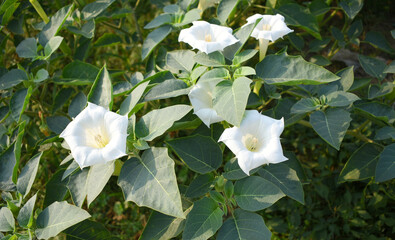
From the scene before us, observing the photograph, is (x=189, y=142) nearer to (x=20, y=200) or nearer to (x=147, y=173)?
(x=147, y=173)

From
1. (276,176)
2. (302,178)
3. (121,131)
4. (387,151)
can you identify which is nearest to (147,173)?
(121,131)

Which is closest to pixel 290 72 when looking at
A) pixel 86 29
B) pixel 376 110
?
pixel 376 110

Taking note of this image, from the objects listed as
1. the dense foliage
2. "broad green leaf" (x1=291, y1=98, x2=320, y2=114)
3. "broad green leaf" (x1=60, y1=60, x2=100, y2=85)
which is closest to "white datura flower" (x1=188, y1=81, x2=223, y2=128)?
the dense foliage

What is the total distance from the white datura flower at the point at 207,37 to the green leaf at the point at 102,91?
333 millimetres

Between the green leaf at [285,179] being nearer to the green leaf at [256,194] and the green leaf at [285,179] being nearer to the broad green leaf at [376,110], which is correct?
the green leaf at [256,194]

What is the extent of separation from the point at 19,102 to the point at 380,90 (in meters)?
1.63

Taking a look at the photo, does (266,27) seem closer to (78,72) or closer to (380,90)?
(380,90)

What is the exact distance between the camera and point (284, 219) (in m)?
2.32

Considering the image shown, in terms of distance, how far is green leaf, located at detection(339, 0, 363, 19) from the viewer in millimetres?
2061

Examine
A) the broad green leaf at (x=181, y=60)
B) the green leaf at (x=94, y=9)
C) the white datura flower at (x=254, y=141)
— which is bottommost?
the white datura flower at (x=254, y=141)

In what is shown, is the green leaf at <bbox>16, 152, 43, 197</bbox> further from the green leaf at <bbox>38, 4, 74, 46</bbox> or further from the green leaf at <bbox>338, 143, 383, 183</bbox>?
the green leaf at <bbox>338, 143, 383, 183</bbox>

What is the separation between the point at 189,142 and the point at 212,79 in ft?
0.85

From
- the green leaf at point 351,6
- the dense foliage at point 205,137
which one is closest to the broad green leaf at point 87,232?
the dense foliage at point 205,137

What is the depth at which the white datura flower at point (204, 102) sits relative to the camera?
1415 mm
